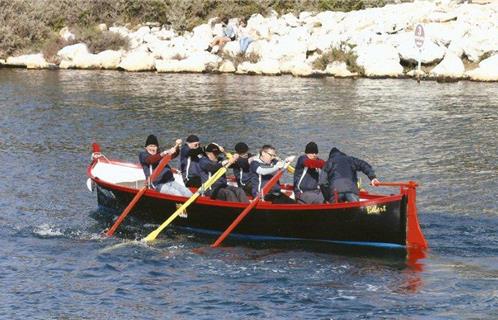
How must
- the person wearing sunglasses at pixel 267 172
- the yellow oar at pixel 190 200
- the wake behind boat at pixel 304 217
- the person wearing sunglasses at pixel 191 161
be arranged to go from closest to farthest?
the wake behind boat at pixel 304 217
the person wearing sunglasses at pixel 267 172
the yellow oar at pixel 190 200
the person wearing sunglasses at pixel 191 161

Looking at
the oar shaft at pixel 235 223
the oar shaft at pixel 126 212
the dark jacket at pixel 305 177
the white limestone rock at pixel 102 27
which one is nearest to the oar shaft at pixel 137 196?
the oar shaft at pixel 126 212

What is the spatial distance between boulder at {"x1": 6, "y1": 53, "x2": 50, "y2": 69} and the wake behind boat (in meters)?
39.7

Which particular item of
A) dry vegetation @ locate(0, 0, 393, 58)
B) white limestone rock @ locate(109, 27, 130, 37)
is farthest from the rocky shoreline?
dry vegetation @ locate(0, 0, 393, 58)

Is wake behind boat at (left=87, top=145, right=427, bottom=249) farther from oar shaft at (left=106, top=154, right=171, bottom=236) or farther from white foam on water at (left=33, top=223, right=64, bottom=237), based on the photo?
white foam on water at (left=33, top=223, right=64, bottom=237)

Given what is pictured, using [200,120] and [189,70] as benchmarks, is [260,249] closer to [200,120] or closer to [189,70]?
[200,120]

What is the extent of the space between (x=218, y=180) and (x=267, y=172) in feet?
4.67

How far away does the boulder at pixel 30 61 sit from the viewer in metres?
59.6

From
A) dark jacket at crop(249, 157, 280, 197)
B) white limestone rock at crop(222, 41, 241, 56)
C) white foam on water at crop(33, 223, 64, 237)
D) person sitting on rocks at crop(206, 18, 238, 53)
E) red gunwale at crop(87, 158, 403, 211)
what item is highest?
person sitting on rocks at crop(206, 18, 238, 53)

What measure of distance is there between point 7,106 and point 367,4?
94.7 ft

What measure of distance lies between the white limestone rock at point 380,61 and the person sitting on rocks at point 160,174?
29099mm

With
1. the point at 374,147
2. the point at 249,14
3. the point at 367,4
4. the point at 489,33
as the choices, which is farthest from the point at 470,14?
the point at 374,147

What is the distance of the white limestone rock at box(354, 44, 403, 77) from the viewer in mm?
48250

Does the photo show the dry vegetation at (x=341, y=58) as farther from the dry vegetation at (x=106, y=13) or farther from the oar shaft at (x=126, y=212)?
the oar shaft at (x=126, y=212)

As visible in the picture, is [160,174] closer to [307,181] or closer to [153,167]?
[153,167]
